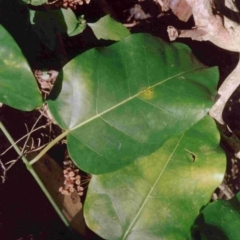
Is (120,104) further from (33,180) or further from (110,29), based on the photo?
(33,180)

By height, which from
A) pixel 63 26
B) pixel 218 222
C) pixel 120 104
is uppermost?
pixel 63 26

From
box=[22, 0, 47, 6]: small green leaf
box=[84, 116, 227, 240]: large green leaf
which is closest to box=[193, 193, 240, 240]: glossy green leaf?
box=[84, 116, 227, 240]: large green leaf

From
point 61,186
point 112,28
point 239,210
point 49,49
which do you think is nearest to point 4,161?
point 61,186

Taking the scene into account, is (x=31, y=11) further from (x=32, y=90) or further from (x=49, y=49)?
(x=32, y=90)

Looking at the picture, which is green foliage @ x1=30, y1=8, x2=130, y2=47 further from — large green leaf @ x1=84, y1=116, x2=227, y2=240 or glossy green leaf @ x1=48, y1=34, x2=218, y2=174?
large green leaf @ x1=84, y1=116, x2=227, y2=240

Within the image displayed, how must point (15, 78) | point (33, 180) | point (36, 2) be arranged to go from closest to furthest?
point (15, 78) → point (36, 2) → point (33, 180)

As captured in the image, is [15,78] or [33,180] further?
[33,180]

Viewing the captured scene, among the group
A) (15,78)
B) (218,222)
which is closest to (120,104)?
(15,78)
